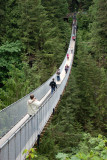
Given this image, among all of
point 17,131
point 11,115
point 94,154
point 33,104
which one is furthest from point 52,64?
point 94,154

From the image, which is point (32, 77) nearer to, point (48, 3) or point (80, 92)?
point (80, 92)

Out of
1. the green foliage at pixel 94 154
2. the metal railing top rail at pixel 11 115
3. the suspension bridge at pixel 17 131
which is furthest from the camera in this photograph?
the metal railing top rail at pixel 11 115

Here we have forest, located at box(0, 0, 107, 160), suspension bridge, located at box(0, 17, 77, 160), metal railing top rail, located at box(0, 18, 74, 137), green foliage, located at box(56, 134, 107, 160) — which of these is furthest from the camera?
forest, located at box(0, 0, 107, 160)

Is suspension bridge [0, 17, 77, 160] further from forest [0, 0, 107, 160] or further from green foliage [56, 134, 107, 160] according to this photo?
forest [0, 0, 107, 160]

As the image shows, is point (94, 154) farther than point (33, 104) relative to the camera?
No

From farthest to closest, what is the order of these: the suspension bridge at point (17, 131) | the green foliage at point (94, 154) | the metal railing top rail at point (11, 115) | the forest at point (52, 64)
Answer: the forest at point (52, 64)
the metal railing top rail at point (11, 115)
the suspension bridge at point (17, 131)
the green foliage at point (94, 154)

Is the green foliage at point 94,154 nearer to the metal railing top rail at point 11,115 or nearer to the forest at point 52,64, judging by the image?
the metal railing top rail at point 11,115

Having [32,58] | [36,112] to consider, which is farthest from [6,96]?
[32,58]

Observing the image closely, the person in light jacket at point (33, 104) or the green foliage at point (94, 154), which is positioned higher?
the person in light jacket at point (33, 104)

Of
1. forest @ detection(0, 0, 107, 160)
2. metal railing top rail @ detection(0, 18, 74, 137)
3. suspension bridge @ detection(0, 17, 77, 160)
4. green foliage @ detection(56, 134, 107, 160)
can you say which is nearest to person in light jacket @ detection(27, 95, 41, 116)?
suspension bridge @ detection(0, 17, 77, 160)

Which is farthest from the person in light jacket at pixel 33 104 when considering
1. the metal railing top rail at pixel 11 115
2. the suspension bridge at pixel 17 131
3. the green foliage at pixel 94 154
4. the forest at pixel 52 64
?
the forest at pixel 52 64

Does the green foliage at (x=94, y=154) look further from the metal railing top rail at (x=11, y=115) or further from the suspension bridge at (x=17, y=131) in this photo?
the metal railing top rail at (x=11, y=115)

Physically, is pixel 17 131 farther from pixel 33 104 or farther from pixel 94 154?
pixel 94 154

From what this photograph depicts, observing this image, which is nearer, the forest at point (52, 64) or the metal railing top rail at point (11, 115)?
Answer: the metal railing top rail at point (11, 115)
